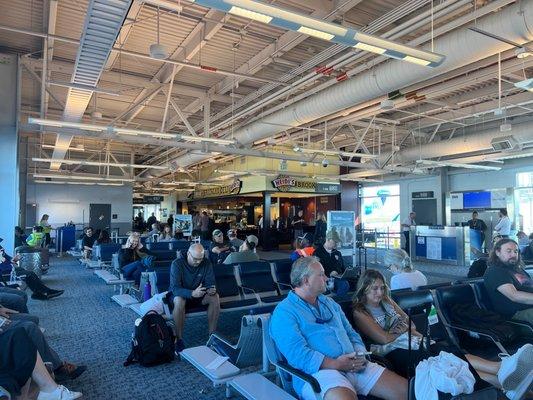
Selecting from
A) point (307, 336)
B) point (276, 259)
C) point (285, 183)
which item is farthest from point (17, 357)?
point (285, 183)

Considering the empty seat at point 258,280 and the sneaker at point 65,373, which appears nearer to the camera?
the sneaker at point 65,373

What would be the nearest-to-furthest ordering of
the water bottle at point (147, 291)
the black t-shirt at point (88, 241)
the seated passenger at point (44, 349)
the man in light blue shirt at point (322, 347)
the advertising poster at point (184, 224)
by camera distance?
the man in light blue shirt at point (322, 347)
the seated passenger at point (44, 349)
the water bottle at point (147, 291)
the black t-shirt at point (88, 241)
the advertising poster at point (184, 224)

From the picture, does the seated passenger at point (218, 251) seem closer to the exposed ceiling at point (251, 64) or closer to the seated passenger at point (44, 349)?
the exposed ceiling at point (251, 64)

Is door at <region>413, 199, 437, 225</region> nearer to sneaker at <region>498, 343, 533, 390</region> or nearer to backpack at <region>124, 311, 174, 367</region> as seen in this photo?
backpack at <region>124, 311, 174, 367</region>

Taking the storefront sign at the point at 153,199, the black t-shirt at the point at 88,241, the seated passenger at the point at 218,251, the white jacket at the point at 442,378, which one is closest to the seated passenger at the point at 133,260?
the seated passenger at the point at 218,251

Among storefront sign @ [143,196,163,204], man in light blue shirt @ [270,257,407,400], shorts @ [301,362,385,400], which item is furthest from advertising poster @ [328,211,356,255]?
storefront sign @ [143,196,163,204]

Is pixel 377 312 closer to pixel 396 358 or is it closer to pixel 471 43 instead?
pixel 396 358

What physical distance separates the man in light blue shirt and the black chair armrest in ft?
0.10

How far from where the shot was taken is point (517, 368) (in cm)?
236

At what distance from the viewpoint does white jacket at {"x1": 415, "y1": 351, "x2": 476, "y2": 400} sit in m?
1.89

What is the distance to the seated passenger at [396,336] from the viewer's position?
2.37 meters

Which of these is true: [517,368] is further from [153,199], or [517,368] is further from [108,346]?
[153,199]

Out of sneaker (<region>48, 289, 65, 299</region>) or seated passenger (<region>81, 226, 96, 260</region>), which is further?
seated passenger (<region>81, 226, 96, 260</region>)

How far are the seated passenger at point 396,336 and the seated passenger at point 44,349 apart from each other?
2412mm
